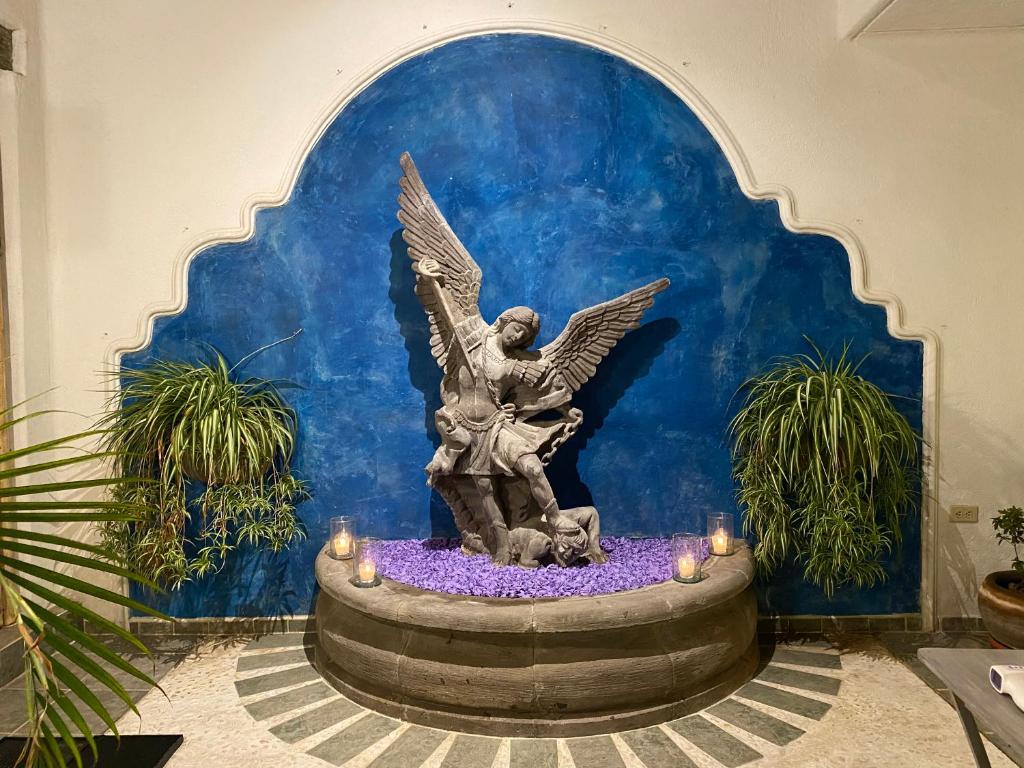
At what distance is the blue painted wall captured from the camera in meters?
4.13

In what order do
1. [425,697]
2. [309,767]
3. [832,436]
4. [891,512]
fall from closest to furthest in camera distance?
[309,767], [425,697], [832,436], [891,512]

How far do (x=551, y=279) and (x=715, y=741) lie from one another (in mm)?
2238

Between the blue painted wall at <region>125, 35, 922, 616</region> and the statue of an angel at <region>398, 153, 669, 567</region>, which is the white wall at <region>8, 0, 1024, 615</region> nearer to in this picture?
the blue painted wall at <region>125, 35, 922, 616</region>

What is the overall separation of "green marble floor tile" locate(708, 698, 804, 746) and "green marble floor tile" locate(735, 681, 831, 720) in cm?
10

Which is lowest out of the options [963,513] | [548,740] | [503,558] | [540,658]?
[548,740]

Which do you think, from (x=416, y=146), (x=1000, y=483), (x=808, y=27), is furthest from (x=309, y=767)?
(x=808, y=27)

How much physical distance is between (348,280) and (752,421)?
2160 mm

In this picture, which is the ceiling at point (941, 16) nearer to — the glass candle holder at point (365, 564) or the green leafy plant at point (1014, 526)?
the green leafy plant at point (1014, 526)

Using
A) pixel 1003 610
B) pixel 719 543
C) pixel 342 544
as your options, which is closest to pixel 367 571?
pixel 342 544

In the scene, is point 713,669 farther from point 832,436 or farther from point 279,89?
point 279,89

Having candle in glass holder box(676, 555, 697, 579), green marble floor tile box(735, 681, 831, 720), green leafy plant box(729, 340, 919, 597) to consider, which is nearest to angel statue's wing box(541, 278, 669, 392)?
green leafy plant box(729, 340, 919, 597)

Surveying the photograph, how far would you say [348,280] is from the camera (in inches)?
165

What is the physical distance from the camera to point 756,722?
323 centimetres

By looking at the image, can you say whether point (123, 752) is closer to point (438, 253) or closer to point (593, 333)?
point (438, 253)
